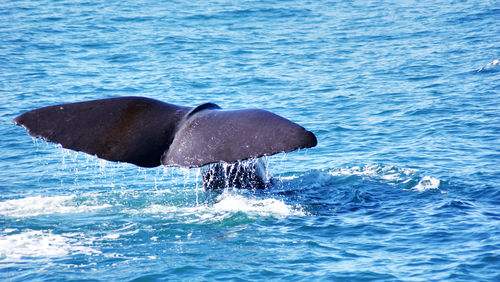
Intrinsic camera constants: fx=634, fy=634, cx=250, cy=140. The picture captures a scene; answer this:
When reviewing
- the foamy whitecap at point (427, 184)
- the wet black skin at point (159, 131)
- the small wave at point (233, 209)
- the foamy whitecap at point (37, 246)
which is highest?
the wet black skin at point (159, 131)

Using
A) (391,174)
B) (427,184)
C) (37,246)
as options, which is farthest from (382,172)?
(37,246)

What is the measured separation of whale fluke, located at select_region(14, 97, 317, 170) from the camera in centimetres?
543

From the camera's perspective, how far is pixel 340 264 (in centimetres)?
636

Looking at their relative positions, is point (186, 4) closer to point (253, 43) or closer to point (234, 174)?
point (253, 43)

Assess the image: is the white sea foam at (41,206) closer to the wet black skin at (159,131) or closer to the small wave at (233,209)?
the small wave at (233,209)

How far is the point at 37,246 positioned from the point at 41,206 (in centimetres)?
160

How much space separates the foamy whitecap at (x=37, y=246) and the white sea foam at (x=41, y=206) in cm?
85

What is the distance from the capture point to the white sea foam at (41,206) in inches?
318

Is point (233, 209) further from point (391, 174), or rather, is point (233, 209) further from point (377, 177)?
point (391, 174)

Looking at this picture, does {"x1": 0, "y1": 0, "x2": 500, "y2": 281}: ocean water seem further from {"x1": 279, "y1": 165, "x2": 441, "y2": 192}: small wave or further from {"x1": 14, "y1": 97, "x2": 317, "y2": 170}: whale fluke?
{"x1": 14, "y1": 97, "x2": 317, "y2": 170}: whale fluke

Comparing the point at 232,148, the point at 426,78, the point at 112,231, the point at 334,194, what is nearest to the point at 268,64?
the point at 426,78

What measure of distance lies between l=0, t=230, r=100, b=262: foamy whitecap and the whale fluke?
1469mm

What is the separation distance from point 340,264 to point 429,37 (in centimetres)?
1547

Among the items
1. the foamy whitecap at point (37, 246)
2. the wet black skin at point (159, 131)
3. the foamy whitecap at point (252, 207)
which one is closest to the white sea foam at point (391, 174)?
the foamy whitecap at point (252, 207)
